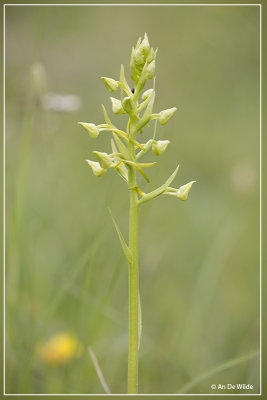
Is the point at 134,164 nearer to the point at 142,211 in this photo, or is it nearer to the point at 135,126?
the point at 135,126

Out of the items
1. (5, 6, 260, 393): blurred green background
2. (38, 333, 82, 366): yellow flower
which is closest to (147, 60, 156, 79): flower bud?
(5, 6, 260, 393): blurred green background

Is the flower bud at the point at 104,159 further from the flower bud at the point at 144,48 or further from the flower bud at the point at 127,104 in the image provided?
the flower bud at the point at 144,48

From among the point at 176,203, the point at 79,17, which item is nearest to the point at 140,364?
the point at 176,203

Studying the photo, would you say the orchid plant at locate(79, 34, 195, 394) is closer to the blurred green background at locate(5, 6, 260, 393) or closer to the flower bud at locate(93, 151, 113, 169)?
the flower bud at locate(93, 151, 113, 169)

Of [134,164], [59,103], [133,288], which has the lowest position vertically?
[133,288]

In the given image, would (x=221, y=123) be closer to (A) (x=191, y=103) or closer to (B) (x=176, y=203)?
(A) (x=191, y=103)

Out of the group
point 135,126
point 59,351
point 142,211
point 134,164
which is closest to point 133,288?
point 134,164
